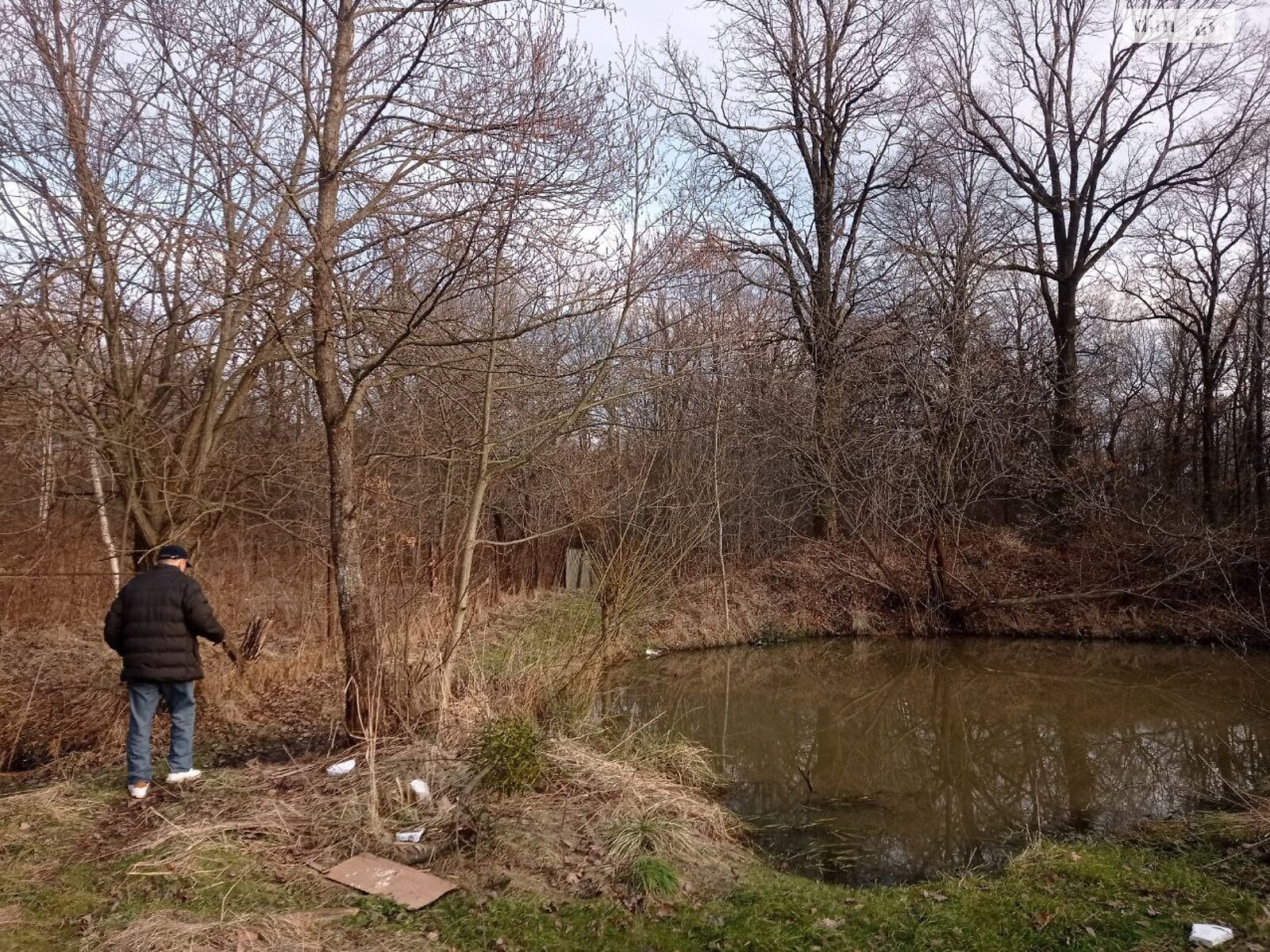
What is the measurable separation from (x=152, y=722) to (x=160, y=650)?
1.69 ft

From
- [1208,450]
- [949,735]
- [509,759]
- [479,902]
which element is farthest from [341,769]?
[1208,450]

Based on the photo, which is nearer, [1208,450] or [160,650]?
[160,650]

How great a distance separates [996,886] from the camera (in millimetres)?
4801

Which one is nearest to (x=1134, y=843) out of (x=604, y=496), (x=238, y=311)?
(x=238, y=311)

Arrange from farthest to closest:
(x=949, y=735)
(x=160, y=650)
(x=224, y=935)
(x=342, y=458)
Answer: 1. (x=949, y=735)
2. (x=342, y=458)
3. (x=160, y=650)
4. (x=224, y=935)

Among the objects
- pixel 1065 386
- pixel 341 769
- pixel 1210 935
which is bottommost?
pixel 1210 935

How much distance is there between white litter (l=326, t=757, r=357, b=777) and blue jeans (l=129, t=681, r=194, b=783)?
921mm

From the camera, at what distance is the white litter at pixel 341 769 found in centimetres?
554

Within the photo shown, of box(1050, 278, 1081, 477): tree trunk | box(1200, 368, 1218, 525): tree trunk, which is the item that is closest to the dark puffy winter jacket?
box(1050, 278, 1081, 477): tree trunk

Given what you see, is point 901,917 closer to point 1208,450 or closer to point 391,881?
point 391,881

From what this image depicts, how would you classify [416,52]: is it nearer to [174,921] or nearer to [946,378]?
[174,921]

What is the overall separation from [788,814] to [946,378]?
31.8 feet

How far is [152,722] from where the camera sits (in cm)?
557

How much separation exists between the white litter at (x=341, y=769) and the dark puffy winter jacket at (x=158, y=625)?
1.08 metres
